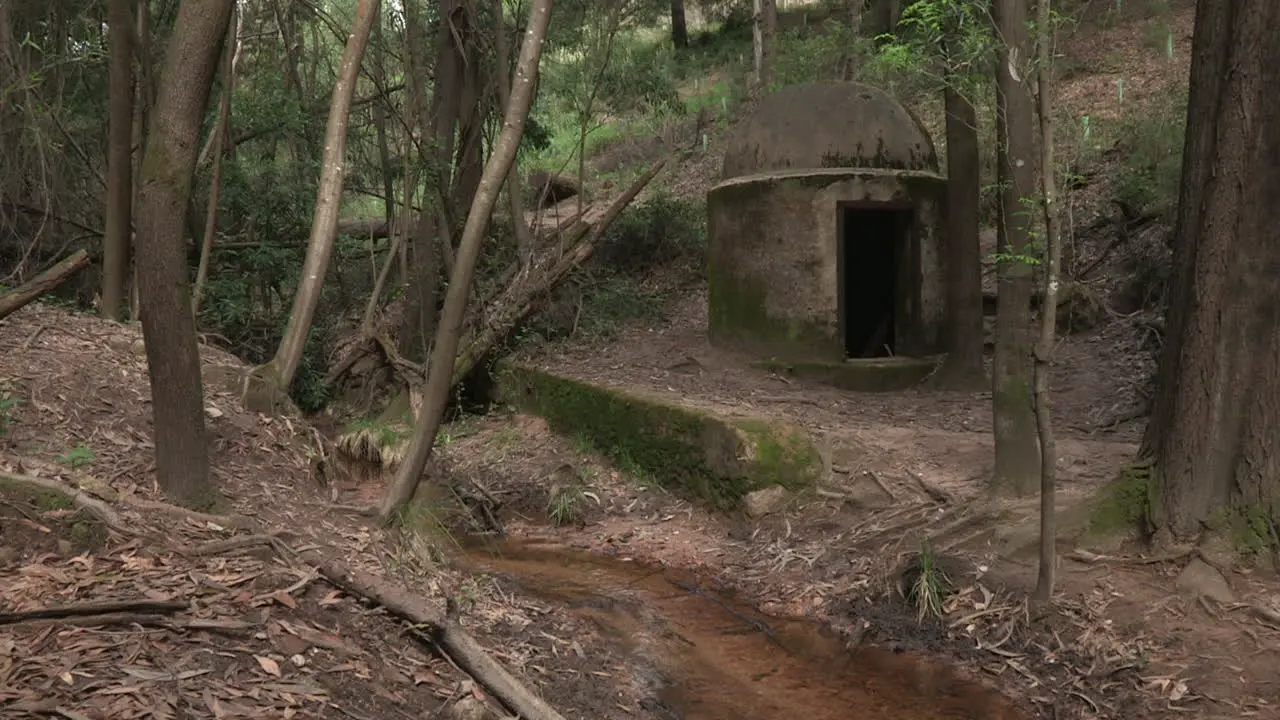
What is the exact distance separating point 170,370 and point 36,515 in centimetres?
96

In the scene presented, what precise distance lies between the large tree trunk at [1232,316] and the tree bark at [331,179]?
5.59 m

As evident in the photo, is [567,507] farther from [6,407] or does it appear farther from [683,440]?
[6,407]

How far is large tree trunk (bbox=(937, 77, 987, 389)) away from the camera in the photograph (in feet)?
36.1

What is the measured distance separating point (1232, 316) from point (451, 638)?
4.75m

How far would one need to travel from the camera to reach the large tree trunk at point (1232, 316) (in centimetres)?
565

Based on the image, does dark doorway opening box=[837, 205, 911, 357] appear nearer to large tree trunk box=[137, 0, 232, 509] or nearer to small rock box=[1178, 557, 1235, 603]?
small rock box=[1178, 557, 1235, 603]

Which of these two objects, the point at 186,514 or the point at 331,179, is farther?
the point at 331,179

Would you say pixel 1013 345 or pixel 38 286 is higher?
pixel 38 286

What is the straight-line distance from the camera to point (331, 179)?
718 cm

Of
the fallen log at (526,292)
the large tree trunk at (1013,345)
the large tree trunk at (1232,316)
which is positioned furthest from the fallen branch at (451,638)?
the fallen log at (526,292)

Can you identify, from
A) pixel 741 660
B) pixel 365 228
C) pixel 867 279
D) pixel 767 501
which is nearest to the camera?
pixel 741 660

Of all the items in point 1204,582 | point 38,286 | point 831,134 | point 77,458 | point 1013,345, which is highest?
point 831,134

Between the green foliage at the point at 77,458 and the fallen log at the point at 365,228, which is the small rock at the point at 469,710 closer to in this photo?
the green foliage at the point at 77,458

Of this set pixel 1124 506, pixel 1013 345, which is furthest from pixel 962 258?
pixel 1124 506
